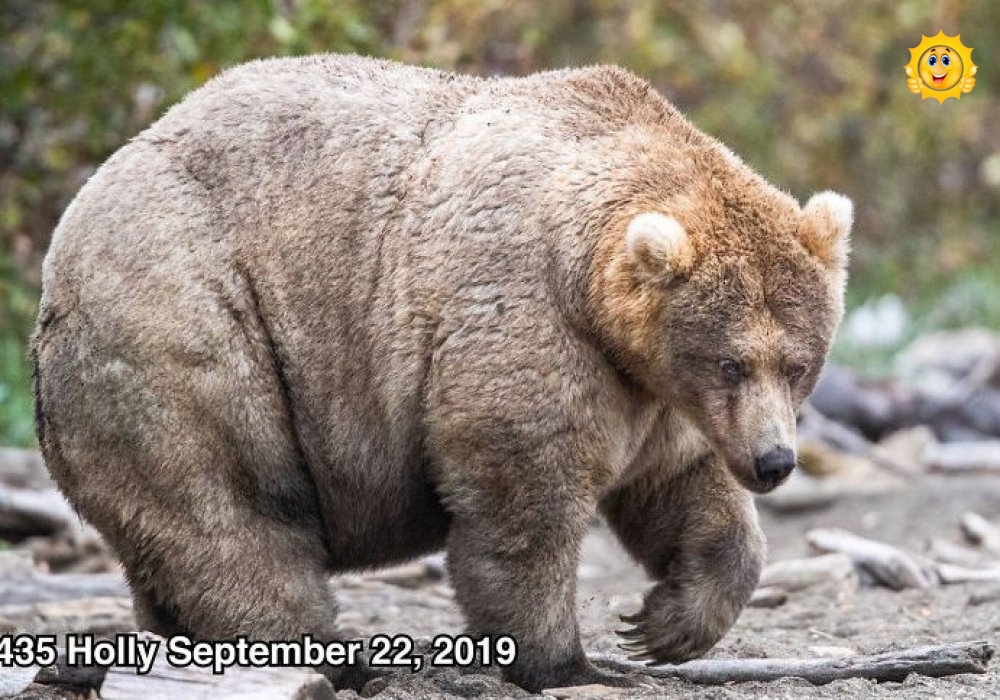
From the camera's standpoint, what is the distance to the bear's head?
218 inches

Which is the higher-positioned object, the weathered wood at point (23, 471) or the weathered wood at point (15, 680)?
the weathered wood at point (15, 680)

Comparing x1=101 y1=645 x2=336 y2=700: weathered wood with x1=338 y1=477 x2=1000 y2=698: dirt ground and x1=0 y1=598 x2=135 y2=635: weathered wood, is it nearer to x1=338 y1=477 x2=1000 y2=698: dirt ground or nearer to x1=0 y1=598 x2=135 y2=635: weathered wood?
x1=338 y1=477 x2=1000 y2=698: dirt ground

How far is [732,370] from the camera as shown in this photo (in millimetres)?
5594

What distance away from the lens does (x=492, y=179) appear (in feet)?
19.5

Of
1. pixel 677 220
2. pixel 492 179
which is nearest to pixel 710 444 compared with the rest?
pixel 677 220

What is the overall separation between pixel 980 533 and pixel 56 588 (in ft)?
16.7

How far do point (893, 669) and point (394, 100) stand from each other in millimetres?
2807

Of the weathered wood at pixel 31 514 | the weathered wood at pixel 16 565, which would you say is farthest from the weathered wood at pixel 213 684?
the weathered wood at pixel 31 514

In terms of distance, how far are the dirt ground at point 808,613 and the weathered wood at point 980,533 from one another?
0.12 m

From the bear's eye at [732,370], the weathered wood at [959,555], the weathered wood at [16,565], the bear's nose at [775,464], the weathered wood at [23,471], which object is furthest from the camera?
the weathered wood at [23,471]

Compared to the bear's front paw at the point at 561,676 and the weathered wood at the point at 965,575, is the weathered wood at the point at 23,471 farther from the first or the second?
the weathered wood at the point at 965,575

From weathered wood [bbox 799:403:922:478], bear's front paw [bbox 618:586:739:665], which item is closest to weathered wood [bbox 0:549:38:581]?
bear's front paw [bbox 618:586:739:665]

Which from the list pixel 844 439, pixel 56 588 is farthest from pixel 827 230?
pixel 844 439

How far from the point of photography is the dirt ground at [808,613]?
579 cm
